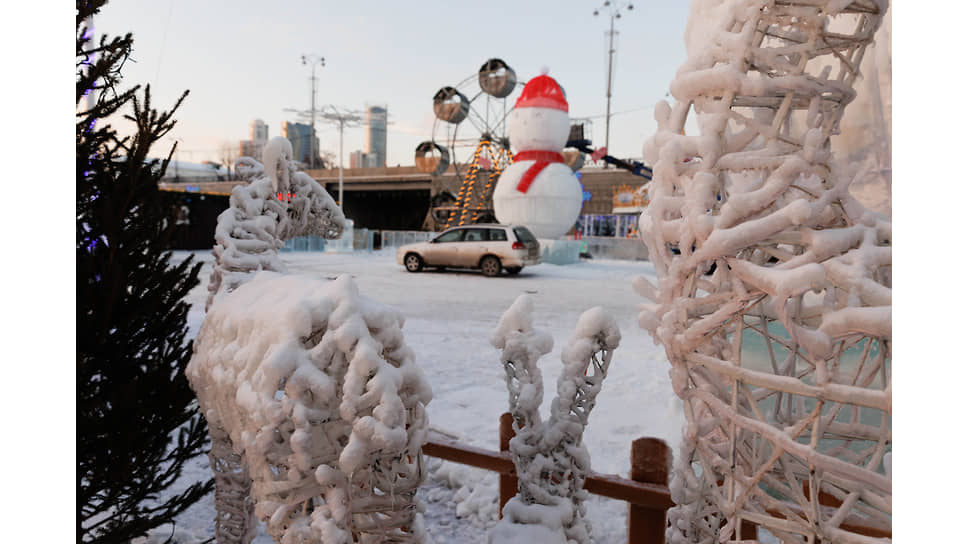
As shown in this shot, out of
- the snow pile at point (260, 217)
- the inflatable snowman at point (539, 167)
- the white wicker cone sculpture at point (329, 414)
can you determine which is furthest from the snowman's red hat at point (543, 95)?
the white wicker cone sculpture at point (329, 414)

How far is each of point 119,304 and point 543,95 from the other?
506 inches

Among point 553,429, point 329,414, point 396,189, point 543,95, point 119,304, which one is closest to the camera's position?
point 329,414

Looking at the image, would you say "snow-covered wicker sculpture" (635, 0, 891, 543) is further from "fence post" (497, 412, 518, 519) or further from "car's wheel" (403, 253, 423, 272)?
"car's wheel" (403, 253, 423, 272)

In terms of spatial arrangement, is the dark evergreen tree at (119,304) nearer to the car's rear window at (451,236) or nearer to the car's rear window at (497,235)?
the car's rear window at (497,235)

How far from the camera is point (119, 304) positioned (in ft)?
5.61

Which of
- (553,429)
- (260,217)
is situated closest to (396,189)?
(260,217)

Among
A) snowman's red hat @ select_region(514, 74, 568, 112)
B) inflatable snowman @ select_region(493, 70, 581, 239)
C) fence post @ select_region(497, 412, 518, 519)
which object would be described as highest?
snowman's red hat @ select_region(514, 74, 568, 112)

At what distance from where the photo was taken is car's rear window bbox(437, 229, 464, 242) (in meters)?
12.4

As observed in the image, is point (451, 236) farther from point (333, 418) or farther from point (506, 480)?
point (333, 418)

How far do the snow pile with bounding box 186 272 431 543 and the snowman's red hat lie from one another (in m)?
12.9

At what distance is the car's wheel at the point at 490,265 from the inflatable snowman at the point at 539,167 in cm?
245

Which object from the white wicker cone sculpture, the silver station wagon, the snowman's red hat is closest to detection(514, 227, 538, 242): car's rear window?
the silver station wagon

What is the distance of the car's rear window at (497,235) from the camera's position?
11852 mm

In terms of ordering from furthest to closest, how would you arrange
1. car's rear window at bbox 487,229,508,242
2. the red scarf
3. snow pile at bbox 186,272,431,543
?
1. the red scarf
2. car's rear window at bbox 487,229,508,242
3. snow pile at bbox 186,272,431,543
